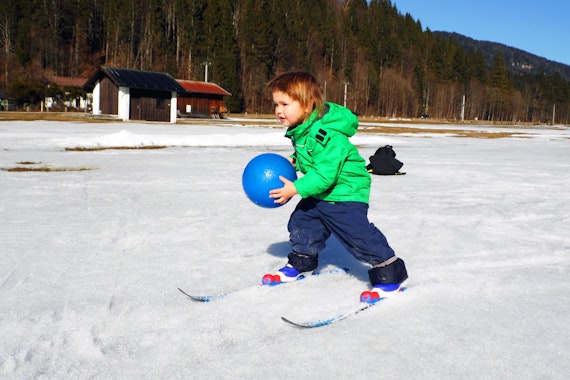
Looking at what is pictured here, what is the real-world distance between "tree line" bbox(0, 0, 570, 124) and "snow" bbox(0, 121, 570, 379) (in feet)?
202

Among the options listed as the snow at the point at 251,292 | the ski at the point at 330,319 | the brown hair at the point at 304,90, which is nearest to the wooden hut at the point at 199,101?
the snow at the point at 251,292

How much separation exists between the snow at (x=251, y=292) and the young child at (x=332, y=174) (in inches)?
8.7

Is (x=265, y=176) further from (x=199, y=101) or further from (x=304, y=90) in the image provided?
(x=199, y=101)

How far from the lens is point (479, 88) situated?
406 ft

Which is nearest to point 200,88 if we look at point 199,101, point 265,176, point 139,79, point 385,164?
point 199,101

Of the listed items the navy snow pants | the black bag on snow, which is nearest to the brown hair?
the navy snow pants

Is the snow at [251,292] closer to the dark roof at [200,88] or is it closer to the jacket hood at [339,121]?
the jacket hood at [339,121]

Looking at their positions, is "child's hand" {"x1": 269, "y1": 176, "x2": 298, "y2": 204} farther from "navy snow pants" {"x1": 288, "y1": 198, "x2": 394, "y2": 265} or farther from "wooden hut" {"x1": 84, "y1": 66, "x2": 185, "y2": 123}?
"wooden hut" {"x1": 84, "y1": 66, "x2": 185, "y2": 123}

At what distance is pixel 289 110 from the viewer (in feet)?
9.98

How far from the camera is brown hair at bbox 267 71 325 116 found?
3004 millimetres

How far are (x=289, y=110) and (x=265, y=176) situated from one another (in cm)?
43

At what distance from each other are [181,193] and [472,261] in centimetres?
398

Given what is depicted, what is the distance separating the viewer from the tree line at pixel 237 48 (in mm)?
79125

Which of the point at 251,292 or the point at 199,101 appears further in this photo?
the point at 199,101
